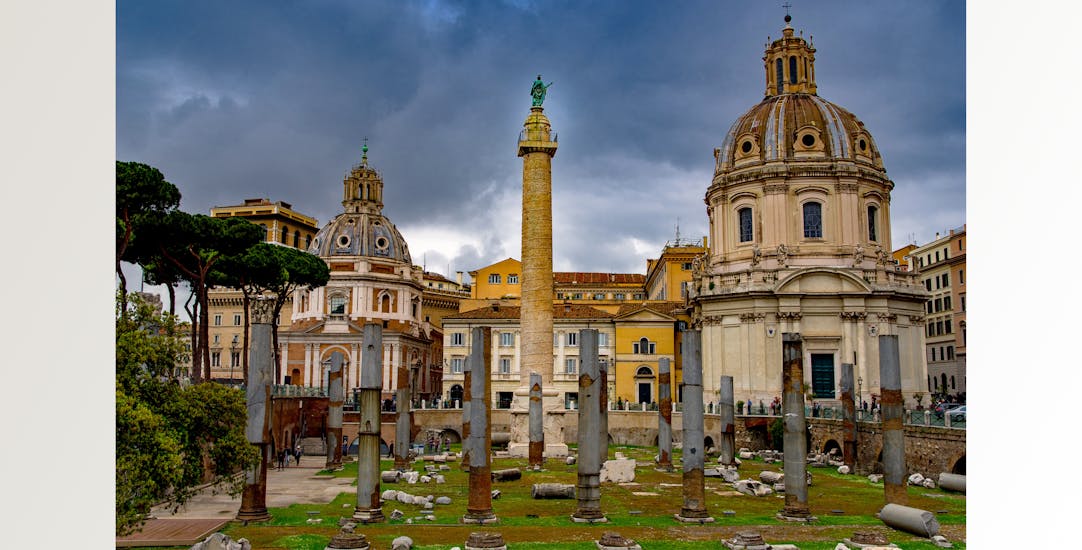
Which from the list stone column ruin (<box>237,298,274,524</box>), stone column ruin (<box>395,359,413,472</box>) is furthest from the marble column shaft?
stone column ruin (<box>395,359,413,472</box>)

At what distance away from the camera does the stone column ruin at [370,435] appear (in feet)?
71.2

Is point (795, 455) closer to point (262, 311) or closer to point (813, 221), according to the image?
point (813, 221)

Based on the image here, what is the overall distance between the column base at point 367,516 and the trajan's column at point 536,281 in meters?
18.1

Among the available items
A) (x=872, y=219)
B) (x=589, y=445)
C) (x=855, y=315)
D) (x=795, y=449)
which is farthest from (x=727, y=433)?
(x=872, y=219)

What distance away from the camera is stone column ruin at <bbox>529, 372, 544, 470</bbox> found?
36.7 meters

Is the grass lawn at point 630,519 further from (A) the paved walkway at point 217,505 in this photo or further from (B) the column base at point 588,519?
(A) the paved walkway at point 217,505

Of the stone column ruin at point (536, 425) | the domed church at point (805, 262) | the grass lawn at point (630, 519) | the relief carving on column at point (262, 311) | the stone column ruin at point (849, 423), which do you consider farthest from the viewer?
the domed church at point (805, 262)

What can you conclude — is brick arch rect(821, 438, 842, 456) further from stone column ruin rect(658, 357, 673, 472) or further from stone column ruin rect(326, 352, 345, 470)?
stone column ruin rect(326, 352, 345, 470)

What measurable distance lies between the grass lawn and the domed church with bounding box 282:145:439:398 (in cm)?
3502

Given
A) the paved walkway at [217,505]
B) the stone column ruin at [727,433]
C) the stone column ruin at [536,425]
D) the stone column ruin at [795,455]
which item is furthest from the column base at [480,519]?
the stone column ruin at [727,433]

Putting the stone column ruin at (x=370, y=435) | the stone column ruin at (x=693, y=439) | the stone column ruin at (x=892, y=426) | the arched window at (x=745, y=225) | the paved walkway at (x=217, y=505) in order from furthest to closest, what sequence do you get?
1. the arched window at (x=745, y=225)
2. the stone column ruin at (x=892, y=426)
3. the stone column ruin at (x=693, y=439)
4. the stone column ruin at (x=370, y=435)
5. the paved walkway at (x=217, y=505)

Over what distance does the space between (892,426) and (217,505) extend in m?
18.9

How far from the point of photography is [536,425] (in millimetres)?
37156
